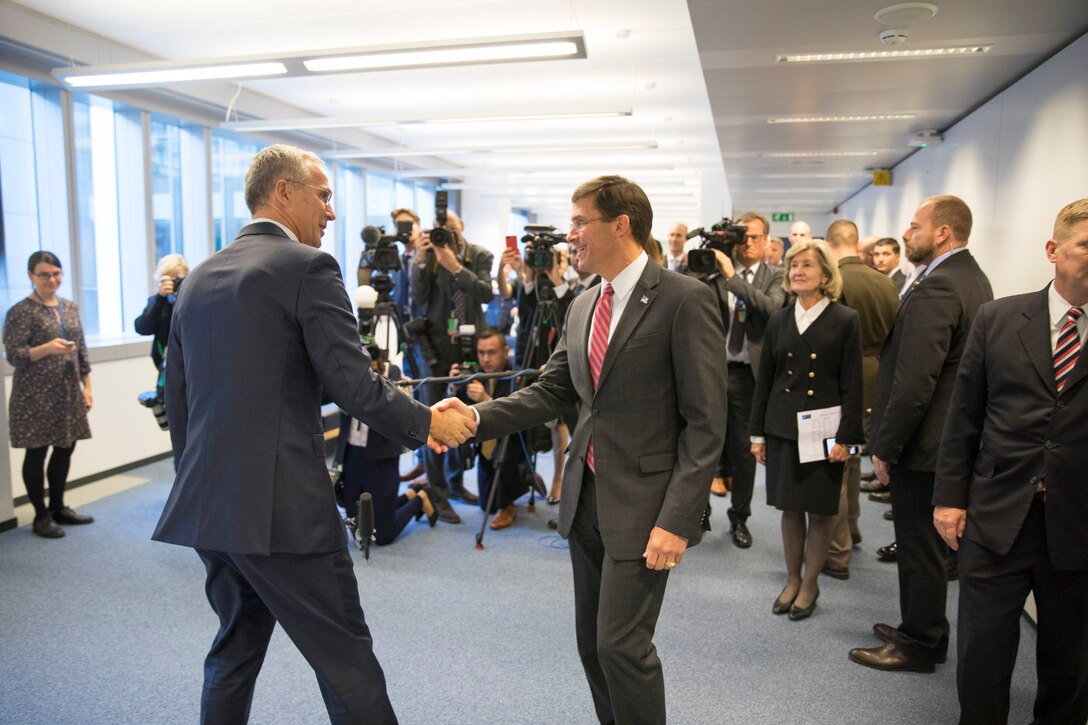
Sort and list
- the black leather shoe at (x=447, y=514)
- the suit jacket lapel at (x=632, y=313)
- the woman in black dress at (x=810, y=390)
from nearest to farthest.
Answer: the suit jacket lapel at (x=632, y=313) < the woman in black dress at (x=810, y=390) < the black leather shoe at (x=447, y=514)

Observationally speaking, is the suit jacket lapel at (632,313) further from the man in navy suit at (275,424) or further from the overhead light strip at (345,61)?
the overhead light strip at (345,61)

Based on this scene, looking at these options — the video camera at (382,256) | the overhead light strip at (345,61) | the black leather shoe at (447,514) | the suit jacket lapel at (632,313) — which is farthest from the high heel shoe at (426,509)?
the suit jacket lapel at (632,313)

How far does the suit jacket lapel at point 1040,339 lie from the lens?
185 cm

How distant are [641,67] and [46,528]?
559 cm

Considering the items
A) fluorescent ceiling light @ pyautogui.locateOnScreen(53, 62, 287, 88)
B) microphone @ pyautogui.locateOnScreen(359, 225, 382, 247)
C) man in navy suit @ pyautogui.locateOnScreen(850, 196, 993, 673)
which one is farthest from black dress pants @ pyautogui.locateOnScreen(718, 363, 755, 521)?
fluorescent ceiling light @ pyautogui.locateOnScreen(53, 62, 287, 88)

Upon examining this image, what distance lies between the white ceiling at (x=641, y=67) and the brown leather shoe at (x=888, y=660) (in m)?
2.54

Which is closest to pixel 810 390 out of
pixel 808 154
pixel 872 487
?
pixel 872 487

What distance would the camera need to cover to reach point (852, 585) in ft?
11.5

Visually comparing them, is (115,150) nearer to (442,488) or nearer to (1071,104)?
(442,488)

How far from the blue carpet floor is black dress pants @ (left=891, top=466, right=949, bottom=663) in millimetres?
124

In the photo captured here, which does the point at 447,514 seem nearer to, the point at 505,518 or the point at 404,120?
the point at 505,518

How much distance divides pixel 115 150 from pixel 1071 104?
6.81 meters

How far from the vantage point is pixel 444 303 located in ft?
15.1

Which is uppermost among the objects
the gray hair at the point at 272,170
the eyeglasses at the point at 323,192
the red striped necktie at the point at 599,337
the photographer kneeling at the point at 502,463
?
the gray hair at the point at 272,170
